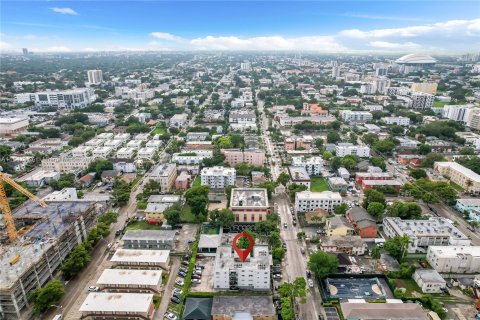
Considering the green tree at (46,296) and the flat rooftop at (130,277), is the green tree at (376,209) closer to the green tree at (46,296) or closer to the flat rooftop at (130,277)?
the flat rooftop at (130,277)

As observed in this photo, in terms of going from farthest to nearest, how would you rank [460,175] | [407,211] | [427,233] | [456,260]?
[460,175]
[407,211]
[427,233]
[456,260]

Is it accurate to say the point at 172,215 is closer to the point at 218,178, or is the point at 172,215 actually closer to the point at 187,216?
the point at 187,216

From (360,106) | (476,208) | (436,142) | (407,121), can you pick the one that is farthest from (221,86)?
(476,208)

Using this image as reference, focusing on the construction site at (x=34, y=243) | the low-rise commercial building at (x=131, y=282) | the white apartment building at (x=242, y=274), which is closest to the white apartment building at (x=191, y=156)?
the construction site at (x=34, y=243)

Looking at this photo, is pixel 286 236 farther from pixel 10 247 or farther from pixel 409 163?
pixel 409 163

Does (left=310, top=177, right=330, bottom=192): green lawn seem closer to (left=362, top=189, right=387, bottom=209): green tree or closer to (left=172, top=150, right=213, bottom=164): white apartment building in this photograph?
(left=362, top=189, right=387, bottom=209): green tree

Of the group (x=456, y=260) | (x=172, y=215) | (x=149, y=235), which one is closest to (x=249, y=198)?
(x=172, y=215)

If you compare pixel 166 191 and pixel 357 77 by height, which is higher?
pixel 357 77
